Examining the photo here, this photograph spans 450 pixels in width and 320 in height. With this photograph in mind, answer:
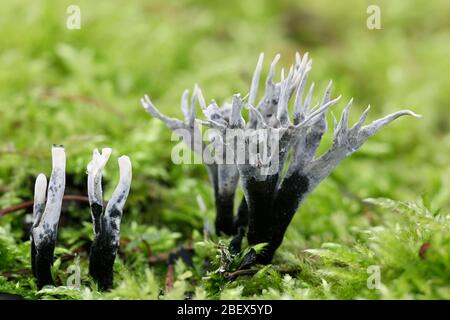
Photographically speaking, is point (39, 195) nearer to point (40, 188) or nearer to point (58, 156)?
point (40, 188)

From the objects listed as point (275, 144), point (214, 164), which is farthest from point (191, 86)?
point (275, 144)

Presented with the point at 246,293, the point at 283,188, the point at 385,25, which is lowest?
the point at 246,293

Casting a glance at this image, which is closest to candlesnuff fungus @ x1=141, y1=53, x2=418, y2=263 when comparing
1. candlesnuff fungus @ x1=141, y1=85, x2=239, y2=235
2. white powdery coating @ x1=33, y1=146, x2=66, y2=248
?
candlesnuff fungus @ x1=141, y1=85, x2=239, y2=235

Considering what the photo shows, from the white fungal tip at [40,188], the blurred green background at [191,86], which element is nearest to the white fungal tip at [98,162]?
the white fungal tip at [40,188]

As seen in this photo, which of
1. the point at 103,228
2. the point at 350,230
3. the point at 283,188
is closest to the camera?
the point at 103,228

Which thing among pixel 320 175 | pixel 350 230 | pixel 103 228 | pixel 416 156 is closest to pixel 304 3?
pixel 416 156

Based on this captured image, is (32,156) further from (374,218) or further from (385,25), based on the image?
(385,25)
